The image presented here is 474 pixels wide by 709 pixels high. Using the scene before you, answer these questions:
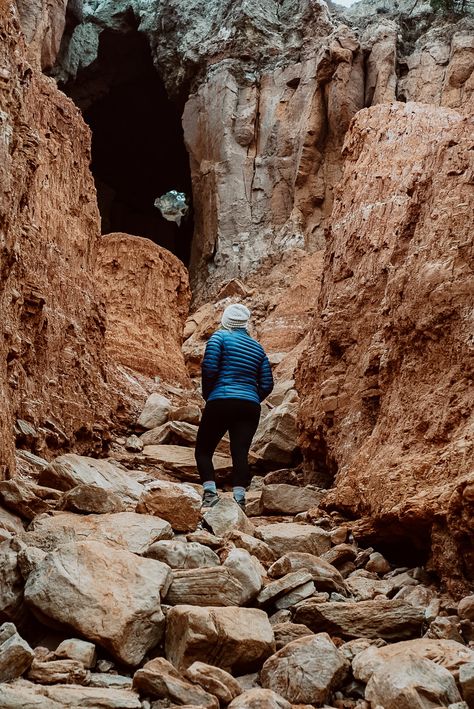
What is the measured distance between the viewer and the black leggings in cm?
759

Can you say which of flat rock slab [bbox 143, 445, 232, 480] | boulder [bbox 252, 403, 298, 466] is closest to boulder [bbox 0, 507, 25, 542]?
flat rock slab [bbox 143, 445, 232, 480]

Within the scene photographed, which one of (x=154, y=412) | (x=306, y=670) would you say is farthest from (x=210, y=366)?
(x=306, y=670)

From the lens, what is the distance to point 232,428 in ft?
25.3

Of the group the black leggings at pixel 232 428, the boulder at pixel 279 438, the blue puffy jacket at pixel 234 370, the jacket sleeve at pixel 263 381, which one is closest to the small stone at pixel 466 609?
the black leggings at pixel 232 428

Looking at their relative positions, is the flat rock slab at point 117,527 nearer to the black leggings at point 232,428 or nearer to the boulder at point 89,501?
the boulder at point 89,501

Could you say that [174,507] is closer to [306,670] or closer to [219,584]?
[219,584]

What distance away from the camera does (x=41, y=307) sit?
370 inches

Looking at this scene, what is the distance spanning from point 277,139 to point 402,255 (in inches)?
697

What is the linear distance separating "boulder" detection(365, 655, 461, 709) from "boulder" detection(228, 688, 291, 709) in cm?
36

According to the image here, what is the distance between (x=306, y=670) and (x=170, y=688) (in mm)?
606

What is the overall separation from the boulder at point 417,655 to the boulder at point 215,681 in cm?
54

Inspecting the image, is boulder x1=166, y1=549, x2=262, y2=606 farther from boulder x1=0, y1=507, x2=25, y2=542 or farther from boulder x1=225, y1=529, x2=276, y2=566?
boulder x1=0, y1=507, x2=25, y2=542

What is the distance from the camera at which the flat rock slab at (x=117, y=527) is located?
462cm

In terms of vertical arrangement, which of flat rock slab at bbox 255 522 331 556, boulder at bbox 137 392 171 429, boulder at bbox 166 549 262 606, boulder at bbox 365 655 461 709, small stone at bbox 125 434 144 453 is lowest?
small stone at bbox 125 434 144 453
